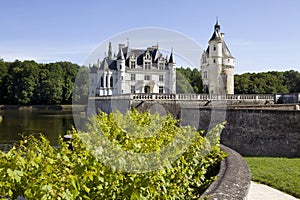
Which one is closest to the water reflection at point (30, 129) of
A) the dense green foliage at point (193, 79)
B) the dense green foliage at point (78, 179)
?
the dense green foliage at point (78, 179)

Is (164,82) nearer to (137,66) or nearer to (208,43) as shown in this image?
(137,66)

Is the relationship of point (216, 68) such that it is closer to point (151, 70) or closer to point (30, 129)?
point (151, 70)

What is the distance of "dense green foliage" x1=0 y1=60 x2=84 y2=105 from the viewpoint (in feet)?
193

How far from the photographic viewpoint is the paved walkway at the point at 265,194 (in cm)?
562

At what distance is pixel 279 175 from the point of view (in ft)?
23.1

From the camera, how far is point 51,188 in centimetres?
227

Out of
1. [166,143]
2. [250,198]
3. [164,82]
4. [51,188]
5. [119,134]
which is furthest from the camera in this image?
[164,82]

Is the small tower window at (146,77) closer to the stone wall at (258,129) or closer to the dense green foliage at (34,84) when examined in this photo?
the stone wall at (258,129)

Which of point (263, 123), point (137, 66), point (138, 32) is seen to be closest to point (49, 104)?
point (137, 66)

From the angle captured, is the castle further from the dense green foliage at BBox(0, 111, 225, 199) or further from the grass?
the dense green foliage at BBox(0, 111, 225, 199)

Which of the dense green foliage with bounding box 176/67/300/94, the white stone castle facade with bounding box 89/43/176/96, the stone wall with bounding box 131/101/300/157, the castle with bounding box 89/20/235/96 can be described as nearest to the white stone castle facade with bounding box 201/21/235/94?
the castle with bounding box 89/20/235/96

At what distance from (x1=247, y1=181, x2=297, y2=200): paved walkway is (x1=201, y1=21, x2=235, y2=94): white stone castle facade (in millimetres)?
30723

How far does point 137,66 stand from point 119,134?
3519 cm

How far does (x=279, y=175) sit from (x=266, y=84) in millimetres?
53268
